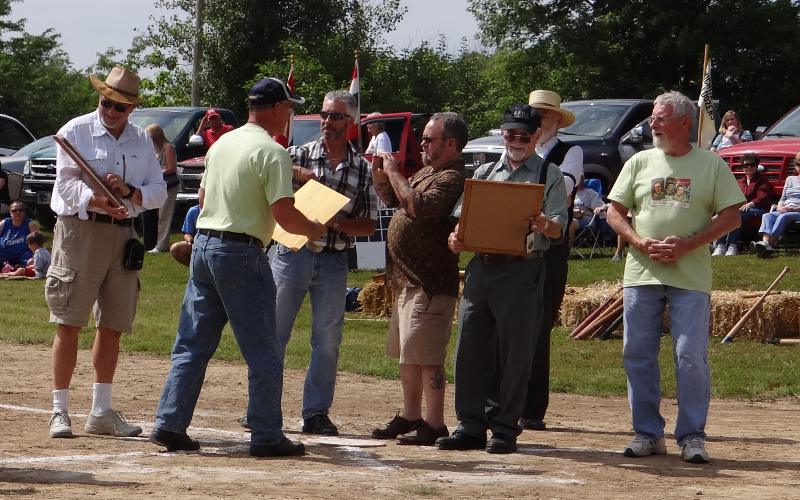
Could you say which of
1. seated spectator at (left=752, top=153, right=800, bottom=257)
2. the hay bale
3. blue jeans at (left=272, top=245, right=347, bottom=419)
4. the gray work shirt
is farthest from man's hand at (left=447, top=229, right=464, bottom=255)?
seated spectator at (left=752, top=153, right=800, bottom=257)

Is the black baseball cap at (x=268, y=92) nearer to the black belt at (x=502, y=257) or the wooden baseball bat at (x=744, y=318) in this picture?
the black belt at (x=502, y=257)

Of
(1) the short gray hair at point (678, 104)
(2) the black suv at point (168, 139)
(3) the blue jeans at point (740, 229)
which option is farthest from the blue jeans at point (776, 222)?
(1) the short gray hair at point (678, 104)

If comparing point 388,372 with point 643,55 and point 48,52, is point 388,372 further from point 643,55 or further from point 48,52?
point 48,52

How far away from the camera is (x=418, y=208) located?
8695 millimetres

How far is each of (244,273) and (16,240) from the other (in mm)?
14137

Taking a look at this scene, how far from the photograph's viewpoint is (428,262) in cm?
885

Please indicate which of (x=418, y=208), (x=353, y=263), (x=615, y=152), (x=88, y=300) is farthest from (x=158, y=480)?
(x=615, y=152)

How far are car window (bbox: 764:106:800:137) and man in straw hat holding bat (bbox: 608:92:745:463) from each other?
543 inches

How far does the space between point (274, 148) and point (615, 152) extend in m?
15.5

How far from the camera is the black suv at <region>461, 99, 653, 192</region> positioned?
2288cm

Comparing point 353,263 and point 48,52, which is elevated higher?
point 48,52

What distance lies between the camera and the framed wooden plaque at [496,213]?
27.6 ft

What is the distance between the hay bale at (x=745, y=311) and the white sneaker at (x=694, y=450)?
5.69m

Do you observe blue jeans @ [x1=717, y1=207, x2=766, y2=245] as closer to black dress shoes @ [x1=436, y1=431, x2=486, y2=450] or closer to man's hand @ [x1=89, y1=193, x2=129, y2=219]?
black dress shoes @ [x1=436, y1=431, x2=486, y2=450]
